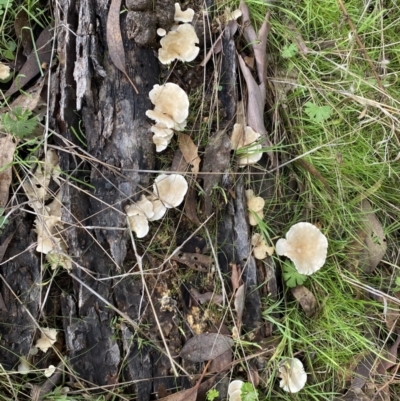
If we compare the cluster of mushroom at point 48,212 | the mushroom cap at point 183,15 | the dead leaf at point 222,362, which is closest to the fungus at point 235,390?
the dead leaf at point 222,362

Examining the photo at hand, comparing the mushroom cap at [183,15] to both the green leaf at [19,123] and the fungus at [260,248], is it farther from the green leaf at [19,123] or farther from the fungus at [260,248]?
the fungus at [260,248]

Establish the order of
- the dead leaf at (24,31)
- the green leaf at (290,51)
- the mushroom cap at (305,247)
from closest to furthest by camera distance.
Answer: the mushroom cap at (305,247)
the dead leaf at (24,31)
the green leaf at (290,51)

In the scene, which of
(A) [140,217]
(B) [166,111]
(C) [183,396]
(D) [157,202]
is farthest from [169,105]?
(C) [183,396]

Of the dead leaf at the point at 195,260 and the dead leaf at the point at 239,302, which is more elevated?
the dead leaf at the point at 195,260

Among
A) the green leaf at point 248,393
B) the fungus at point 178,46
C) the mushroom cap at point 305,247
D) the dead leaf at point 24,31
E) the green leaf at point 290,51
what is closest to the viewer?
the green leaf at point 248,393

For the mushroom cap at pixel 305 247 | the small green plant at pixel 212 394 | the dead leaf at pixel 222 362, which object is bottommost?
the small green plant at pixel 212 394

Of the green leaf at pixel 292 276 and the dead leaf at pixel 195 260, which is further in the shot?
the green leaf at pixel 292 276

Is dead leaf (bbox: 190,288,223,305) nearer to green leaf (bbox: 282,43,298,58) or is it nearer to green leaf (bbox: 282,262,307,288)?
green leaf (bbox: 282,262,307,288)
